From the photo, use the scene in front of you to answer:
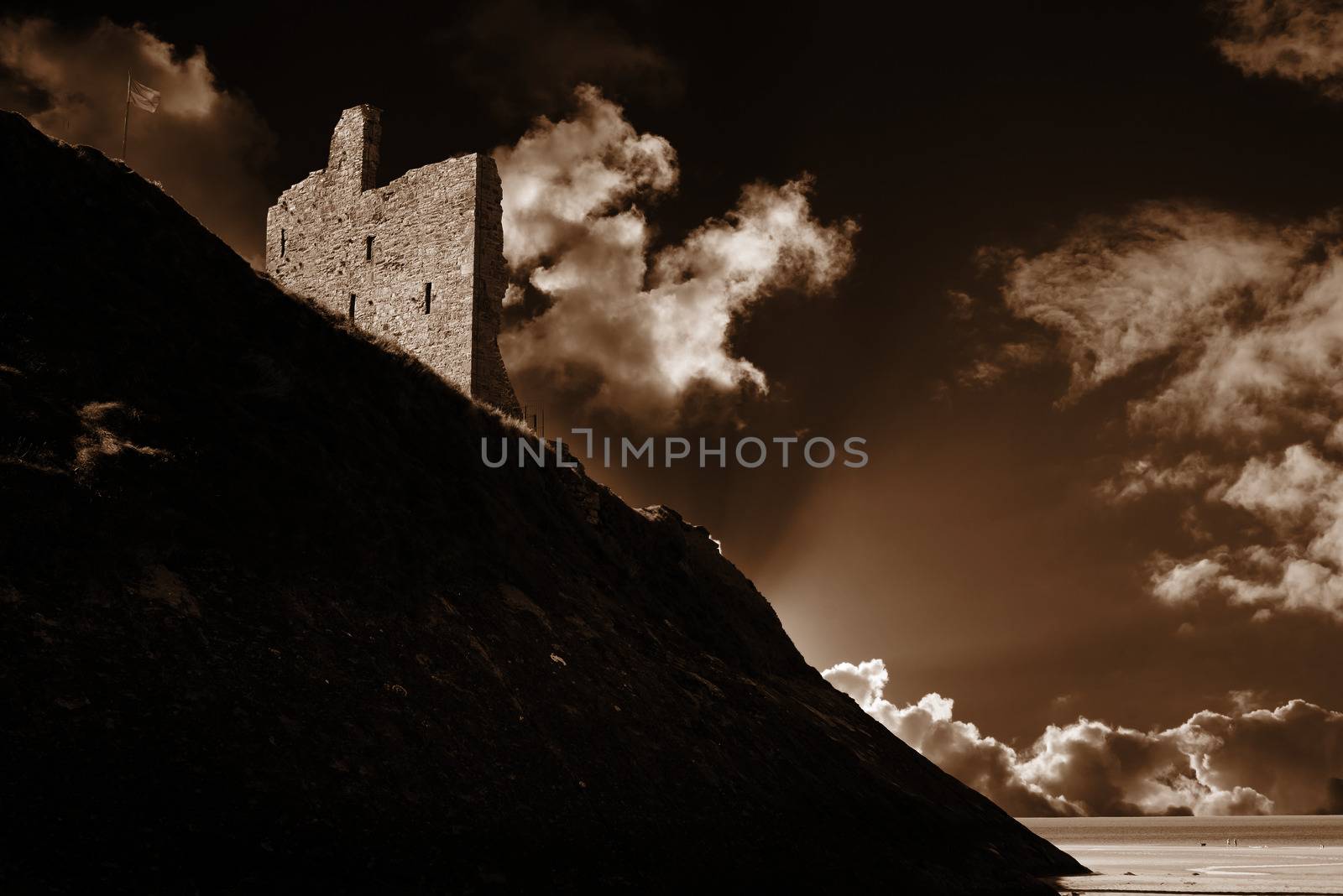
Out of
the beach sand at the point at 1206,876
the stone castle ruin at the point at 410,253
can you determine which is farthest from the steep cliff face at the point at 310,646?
the stone castle ruin at the point at 410,253

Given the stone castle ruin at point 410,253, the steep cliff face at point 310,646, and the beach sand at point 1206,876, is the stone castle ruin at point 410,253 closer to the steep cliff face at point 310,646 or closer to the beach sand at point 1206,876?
the steep cliff face at point 310,646

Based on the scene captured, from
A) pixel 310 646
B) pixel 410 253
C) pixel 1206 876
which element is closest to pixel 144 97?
pixel 410 253

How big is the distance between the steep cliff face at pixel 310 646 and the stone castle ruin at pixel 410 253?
5.86 m

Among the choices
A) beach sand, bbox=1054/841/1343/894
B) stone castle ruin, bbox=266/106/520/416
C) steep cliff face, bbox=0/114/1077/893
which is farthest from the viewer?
stone castle ruin, bbox=266/106/520/416

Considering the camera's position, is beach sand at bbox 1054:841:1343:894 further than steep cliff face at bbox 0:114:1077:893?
Yes

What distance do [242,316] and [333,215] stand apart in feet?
50.6

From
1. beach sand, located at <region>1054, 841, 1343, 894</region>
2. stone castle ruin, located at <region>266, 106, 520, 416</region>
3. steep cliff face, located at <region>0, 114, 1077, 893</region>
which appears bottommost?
beach sand, located at <region>1054, 841, 1343, 894</region>

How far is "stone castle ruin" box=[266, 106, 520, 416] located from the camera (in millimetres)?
Answer: 32500

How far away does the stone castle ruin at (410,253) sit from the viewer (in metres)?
32.5

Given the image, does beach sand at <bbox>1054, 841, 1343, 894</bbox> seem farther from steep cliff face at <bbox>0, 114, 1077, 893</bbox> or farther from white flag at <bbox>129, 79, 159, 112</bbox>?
white flag at <bbox>129, 79, 159, 112</bbox>

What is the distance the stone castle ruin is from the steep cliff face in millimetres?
5857

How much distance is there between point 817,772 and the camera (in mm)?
25141

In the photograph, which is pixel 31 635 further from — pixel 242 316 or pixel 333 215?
pixel 333 215

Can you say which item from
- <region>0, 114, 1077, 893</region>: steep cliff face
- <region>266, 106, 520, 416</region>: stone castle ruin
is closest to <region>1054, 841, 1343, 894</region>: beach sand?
<region>0, 114, 1077, 893</region>: steep cliff face
